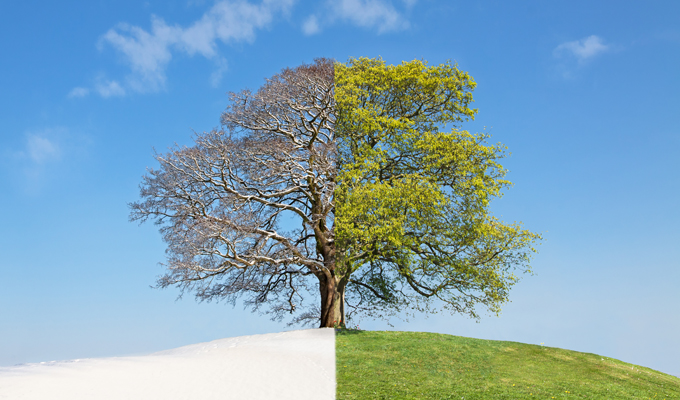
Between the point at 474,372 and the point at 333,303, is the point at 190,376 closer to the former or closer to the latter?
the point at 333,303

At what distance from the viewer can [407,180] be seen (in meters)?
20.5

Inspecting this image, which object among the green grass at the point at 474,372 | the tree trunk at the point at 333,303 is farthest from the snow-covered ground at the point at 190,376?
the tree trunk at the point at 333,303

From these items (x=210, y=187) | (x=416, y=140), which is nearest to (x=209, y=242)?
(x=210, y=187)

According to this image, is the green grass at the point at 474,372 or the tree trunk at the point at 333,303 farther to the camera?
the tree trunk at the point at 333,303

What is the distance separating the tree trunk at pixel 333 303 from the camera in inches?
866

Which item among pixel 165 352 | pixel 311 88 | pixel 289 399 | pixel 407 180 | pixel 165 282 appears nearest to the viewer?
pixel 289 399

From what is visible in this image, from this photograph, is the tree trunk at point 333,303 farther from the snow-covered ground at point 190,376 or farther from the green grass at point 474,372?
the snow-covered ground at point 190,376

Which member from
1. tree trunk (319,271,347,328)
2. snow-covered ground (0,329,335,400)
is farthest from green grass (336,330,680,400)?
snow-covered ground (0,329,335,400)

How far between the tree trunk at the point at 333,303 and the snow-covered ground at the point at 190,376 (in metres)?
3.40

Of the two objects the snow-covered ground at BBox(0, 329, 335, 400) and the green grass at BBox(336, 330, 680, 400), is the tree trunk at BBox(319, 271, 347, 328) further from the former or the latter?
the snow-covered ground at BBox(0, 329, 335, 400)

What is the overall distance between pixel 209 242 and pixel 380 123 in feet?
29.3

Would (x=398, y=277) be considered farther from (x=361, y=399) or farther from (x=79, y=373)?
(x=79, y=373)

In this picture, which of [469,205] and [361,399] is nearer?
[361,399]

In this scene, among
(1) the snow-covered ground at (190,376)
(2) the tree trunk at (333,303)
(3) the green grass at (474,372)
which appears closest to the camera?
(1) the snow-covered ground at (190,376)
